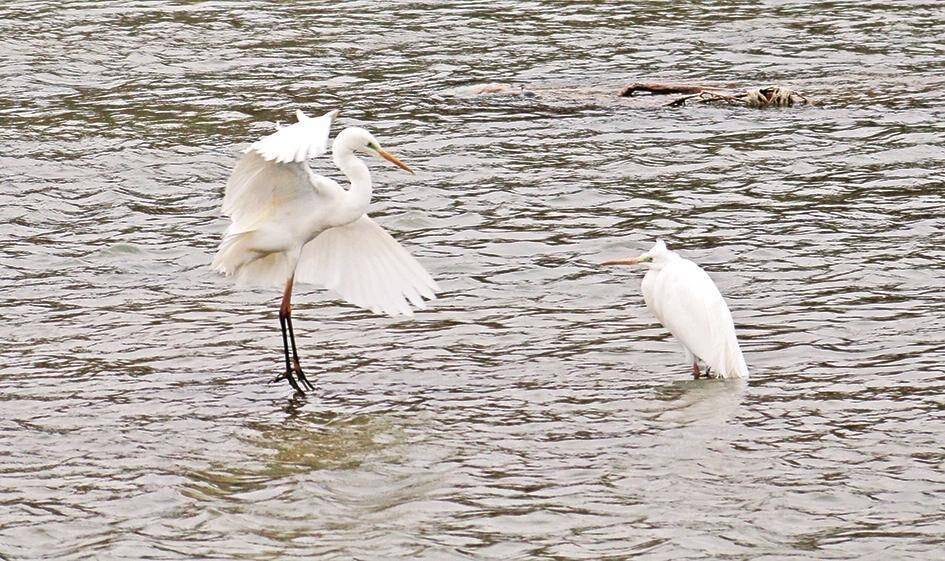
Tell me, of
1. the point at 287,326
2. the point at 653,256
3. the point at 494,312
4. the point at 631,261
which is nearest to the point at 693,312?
the point at 653,256

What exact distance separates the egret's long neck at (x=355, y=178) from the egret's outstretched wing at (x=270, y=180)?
0.13m

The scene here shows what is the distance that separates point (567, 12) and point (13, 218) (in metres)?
8.46

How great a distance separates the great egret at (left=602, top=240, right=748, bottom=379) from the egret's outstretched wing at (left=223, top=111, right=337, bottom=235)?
6.14ft

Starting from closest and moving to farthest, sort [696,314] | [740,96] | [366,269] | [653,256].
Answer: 1. [696,314]
2. [653,256]
3. [366,269]
4. [740,96]

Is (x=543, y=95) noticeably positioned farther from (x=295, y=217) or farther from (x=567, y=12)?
(x=295, y=217)

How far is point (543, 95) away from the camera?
49.1 feet

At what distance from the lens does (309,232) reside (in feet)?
29.7

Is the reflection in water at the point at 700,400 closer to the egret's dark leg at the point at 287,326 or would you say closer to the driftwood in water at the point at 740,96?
the egret's dark leg at the point at 287,326

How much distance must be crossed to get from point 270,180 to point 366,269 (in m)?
1.02

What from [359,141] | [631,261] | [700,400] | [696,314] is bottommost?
[700,400]

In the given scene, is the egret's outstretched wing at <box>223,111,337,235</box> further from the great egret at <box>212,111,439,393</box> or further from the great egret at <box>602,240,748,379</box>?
the great egret at <box>602,240,748,379</box>

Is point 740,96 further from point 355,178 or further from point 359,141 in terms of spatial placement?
point 355,178

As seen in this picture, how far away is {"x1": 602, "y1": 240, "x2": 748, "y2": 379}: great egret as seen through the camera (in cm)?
852

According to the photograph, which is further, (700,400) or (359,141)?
(359,141)
